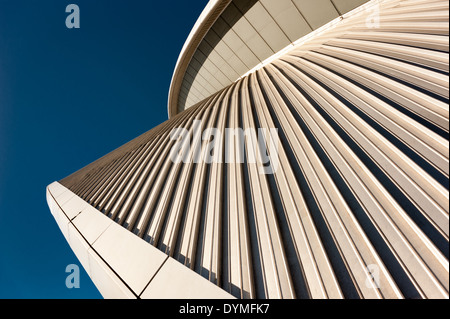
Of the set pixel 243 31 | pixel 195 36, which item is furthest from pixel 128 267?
pixel 195 36

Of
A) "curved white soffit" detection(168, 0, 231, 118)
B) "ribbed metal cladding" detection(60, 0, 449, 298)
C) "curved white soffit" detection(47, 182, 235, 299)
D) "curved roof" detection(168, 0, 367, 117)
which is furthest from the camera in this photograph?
"curved white soffit" detection(168, 0, 231, 118)

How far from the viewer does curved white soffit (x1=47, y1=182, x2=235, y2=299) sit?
193cm

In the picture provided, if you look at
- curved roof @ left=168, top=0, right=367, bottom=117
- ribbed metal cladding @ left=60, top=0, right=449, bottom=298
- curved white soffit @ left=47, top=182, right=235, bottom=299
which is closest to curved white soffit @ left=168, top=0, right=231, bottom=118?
curved roof @ left=168, top=0, right=367, bottom=117

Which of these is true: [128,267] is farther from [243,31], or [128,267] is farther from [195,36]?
[195,36]

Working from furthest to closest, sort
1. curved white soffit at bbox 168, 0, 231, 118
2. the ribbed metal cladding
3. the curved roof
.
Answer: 1. curved white soffit at bbox 168, 0, 231, 118
2. the curved roof
3. the ribbed metal cladding

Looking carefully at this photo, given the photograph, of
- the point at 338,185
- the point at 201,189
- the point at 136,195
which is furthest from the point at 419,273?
the point at 136,195

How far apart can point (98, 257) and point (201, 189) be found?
1774 millimetres

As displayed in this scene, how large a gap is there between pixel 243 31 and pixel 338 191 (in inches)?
346

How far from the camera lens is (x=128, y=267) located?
243 cm

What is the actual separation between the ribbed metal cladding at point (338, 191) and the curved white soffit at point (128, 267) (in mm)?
139

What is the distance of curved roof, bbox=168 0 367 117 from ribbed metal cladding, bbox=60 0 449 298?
130 inches

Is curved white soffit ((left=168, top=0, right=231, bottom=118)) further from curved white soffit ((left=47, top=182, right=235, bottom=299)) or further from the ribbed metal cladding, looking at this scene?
curved white soffit ((left=47, top=182, right=235, bottom=299))

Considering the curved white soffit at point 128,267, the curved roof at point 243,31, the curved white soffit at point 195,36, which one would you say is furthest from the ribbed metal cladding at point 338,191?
the curved white soffit at point 195,36
